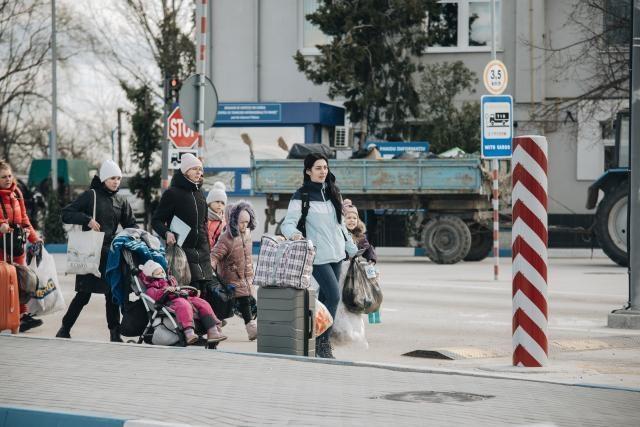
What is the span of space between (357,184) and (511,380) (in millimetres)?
17024

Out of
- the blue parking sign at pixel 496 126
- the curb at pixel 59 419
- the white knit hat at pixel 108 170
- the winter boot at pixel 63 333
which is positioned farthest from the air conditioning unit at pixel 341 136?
the curb at pixel 59 419

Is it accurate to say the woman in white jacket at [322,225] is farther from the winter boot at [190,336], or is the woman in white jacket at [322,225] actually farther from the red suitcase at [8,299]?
the red suitcase at [8,299]

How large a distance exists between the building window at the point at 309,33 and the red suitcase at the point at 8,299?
84.3ft

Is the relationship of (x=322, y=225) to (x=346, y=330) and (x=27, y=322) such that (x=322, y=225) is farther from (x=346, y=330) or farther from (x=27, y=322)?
(x=27, y=322)

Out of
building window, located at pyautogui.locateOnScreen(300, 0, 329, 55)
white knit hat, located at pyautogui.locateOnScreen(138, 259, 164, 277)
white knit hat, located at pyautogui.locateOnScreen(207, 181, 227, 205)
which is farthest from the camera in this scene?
building window, located at pyautogui.locateOnScreen(300, 0, 329, 55)

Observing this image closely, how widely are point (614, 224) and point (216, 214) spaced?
1127 centimetres

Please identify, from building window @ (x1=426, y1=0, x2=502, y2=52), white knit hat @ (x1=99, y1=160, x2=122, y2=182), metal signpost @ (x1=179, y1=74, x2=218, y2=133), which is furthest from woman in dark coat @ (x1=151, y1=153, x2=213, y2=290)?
building window @ (x1=426, y1=0, x2=502, y2=52)

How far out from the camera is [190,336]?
36.4 feet

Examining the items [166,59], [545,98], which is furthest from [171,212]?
[166,59]

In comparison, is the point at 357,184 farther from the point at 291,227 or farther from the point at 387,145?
the point at 291,227

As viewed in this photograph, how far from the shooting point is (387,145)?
2977 centimetres

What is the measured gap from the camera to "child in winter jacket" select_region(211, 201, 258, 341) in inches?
512

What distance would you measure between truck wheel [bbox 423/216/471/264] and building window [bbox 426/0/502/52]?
38.5 feet

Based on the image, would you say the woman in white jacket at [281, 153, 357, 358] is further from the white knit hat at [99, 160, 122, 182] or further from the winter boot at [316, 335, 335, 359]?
the white knit hat at [99, 160, 122, 182]
